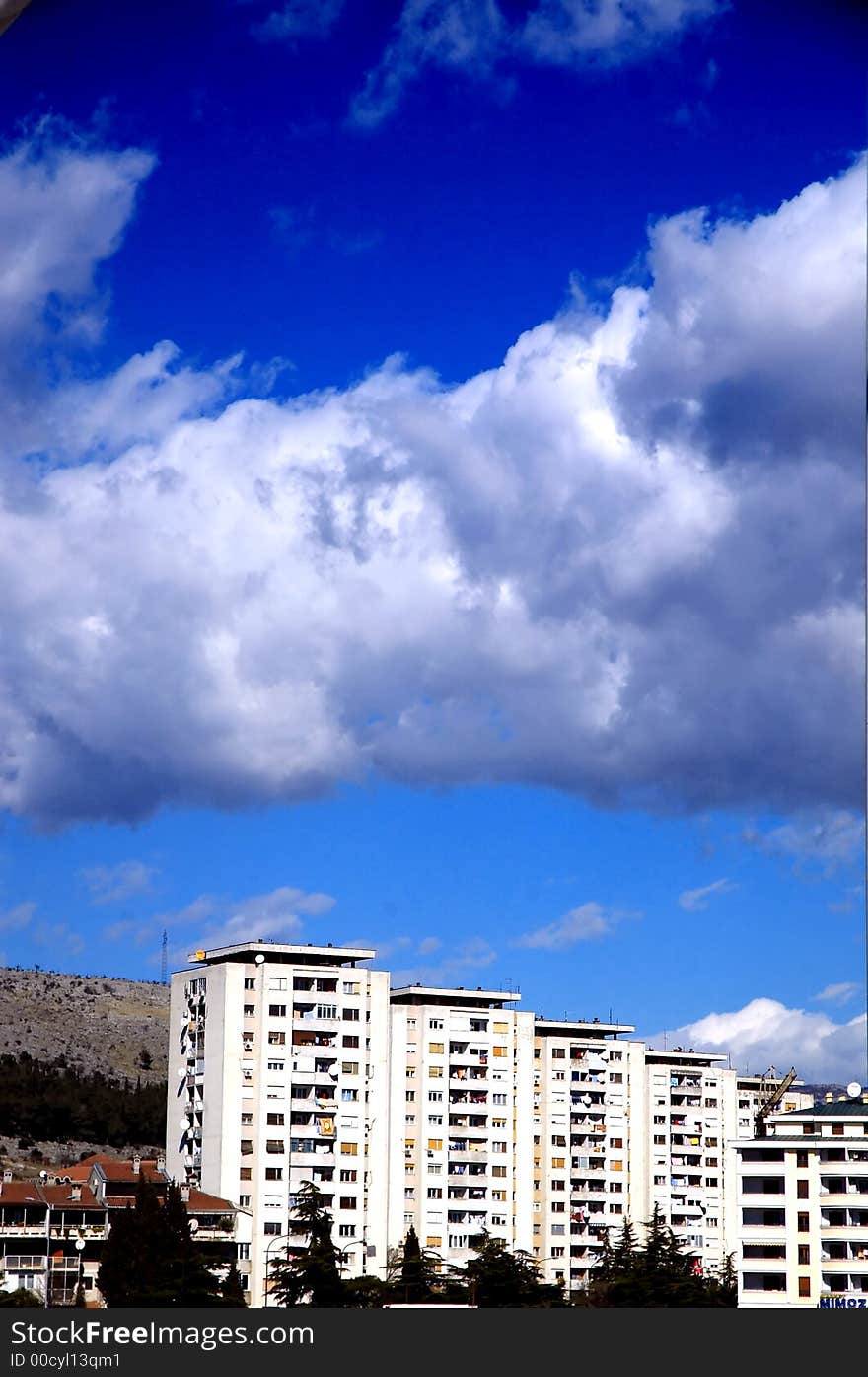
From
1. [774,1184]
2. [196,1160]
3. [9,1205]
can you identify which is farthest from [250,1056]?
[774,1184]

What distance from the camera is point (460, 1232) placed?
21453mm

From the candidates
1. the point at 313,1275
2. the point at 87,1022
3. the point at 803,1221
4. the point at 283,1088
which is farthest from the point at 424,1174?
the point at 87,1022

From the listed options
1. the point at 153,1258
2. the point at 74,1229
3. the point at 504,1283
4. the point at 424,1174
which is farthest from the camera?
the point at 424,1174

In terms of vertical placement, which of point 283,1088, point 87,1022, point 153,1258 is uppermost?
point 87,1022

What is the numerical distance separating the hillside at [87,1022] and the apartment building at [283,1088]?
995 cm

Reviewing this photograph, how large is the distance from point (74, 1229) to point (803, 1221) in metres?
7.50

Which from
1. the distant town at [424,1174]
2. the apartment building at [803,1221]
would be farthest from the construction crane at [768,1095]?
the apartment building at [803,1221]

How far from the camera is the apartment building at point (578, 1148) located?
2256 cm

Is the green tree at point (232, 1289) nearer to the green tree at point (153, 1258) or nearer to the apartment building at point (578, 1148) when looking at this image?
the green tree at point (153, 1258)

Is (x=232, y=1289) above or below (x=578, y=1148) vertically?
below

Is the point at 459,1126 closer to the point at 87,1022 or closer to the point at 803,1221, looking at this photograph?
the point at 803,1221

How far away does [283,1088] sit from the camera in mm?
20281

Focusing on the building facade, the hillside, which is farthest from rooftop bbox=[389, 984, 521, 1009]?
the hillside

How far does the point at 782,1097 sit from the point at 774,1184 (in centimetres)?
1058
